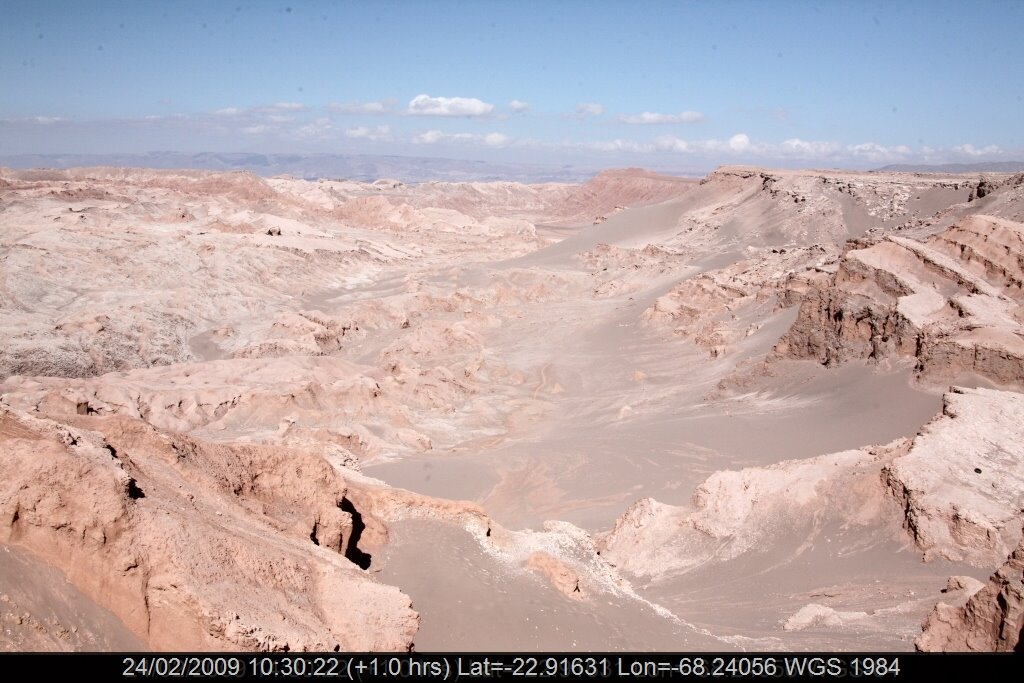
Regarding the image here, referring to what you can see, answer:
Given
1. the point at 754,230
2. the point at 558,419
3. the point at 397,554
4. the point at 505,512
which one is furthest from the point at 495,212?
the point at 397,554

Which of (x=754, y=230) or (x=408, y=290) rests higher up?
(x=754, y=230)

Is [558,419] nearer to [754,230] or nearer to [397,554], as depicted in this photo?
[397,554]

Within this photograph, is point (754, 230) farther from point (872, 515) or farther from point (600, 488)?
point (872, 515)

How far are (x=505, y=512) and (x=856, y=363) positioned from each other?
7229 mm

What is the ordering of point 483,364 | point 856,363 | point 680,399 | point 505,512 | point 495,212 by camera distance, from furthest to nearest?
point 495,212
point 483,364
point 680,399
point 856,363
point 505,512

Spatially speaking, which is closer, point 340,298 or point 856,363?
point 856,363

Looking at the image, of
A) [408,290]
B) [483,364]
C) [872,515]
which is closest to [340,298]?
[408,290]

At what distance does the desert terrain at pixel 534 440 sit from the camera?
4035mm

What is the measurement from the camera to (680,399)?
16266 millimetres

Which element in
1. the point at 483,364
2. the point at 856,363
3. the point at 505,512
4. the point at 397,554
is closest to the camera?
the point at 397,554

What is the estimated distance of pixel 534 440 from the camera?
1494 cm

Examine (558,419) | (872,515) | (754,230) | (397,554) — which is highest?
(754,230)

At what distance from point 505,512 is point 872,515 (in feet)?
17.8

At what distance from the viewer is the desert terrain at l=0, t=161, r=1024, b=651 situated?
4035 millimetres
